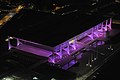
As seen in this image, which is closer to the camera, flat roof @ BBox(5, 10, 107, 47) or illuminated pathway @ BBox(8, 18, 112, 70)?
illuminated pathway @ BBox(8, 18, 112, 70)

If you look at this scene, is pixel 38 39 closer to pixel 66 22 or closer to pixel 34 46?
pixel 34 46

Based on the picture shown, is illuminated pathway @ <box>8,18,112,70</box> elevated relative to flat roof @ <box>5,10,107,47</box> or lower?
lower

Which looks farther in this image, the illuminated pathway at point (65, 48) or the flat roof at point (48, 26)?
the flat roof at point (48, 26)

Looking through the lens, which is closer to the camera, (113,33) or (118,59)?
(118,59)

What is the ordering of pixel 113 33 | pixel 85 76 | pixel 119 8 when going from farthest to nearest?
pixel 119 8 < pixel 113 33 < pixel 85 76

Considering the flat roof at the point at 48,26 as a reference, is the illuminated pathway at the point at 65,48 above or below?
below

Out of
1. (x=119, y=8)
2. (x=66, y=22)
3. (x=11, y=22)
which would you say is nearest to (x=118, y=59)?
(x=66, y=22)

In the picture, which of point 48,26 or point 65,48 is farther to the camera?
point 48,26

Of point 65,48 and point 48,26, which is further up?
point 48,26
